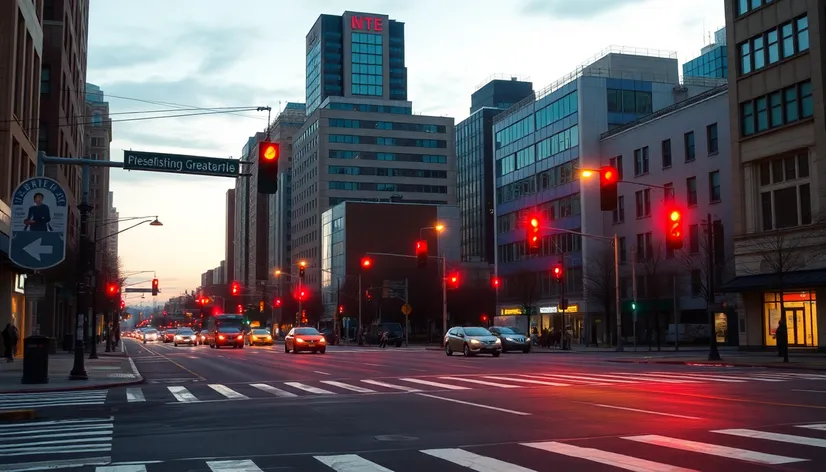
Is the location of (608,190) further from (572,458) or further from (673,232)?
(572,458)

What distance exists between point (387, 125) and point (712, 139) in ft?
301

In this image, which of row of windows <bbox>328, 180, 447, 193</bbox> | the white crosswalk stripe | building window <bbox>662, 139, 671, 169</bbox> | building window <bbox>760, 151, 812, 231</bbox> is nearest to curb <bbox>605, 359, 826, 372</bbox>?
building window <bbox>760, 151, 812, 231</bbox>

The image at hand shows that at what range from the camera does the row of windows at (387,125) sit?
14912 centimetres

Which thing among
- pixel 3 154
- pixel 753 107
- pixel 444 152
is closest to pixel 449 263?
pixel 444 152

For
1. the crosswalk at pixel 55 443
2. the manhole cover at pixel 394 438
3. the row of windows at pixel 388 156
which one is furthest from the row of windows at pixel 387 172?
the manhole cover at pixel 394 438

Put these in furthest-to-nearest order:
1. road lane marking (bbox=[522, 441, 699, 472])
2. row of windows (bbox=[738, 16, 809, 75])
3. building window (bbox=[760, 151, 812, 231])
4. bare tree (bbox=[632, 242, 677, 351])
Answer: bare tree (bbox=[632, 242, 677, 351]) < building window (bbox=[760, 151, 812, 231]) < row of windows (bbox=[738, 16, 809, 75]) < road lane marking (bbox=[522, 441, 699, 472])

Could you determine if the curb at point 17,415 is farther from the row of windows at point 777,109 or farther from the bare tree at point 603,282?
the bare tree at point 603,282

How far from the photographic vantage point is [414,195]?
152 metres

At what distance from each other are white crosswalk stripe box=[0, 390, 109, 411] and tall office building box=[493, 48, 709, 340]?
186 feet

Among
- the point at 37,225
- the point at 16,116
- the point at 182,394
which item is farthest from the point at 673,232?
the point at 16,116

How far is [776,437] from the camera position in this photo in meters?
11.5

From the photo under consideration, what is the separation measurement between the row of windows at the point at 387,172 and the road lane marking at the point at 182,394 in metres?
126

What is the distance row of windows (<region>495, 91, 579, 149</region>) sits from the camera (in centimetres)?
8044

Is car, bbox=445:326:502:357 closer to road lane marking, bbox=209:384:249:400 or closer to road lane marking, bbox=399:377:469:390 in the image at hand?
road lane marking, bbox=399:377:469:390
